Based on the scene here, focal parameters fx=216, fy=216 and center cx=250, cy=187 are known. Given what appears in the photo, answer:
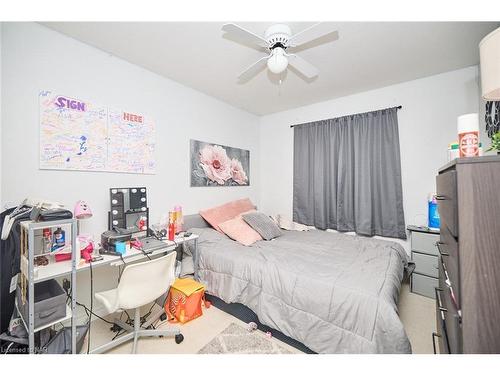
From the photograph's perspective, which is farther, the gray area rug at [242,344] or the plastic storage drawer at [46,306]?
the gray area rug at [242,344]

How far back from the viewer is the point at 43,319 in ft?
4.23

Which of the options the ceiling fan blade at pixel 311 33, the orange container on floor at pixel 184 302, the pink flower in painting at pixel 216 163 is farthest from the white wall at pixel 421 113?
the orange container on floor at pixel 184 302

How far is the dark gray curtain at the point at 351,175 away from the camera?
276 cm

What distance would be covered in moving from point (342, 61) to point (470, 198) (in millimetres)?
1972

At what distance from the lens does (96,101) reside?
1972mm

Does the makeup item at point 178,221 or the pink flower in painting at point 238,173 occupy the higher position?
the pink flower in painting at point 238,173

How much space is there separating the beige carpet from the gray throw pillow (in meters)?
0.93

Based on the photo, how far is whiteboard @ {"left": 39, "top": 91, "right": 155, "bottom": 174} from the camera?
1.72m

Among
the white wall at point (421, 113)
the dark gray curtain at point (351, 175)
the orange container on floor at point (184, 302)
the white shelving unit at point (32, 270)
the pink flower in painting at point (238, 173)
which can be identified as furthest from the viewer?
Answer: the pink flower in painting at point (238, 173)

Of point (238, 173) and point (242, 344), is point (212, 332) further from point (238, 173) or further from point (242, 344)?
point (238, 173)

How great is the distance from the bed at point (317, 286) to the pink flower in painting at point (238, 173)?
123 centimetres

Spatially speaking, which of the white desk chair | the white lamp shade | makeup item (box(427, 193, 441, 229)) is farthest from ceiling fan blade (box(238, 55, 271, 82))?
makeup item (box(427, 193, 441, 229))

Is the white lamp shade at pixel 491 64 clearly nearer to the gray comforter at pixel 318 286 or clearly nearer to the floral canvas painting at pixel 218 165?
the gray comforter at pixel 318 286
